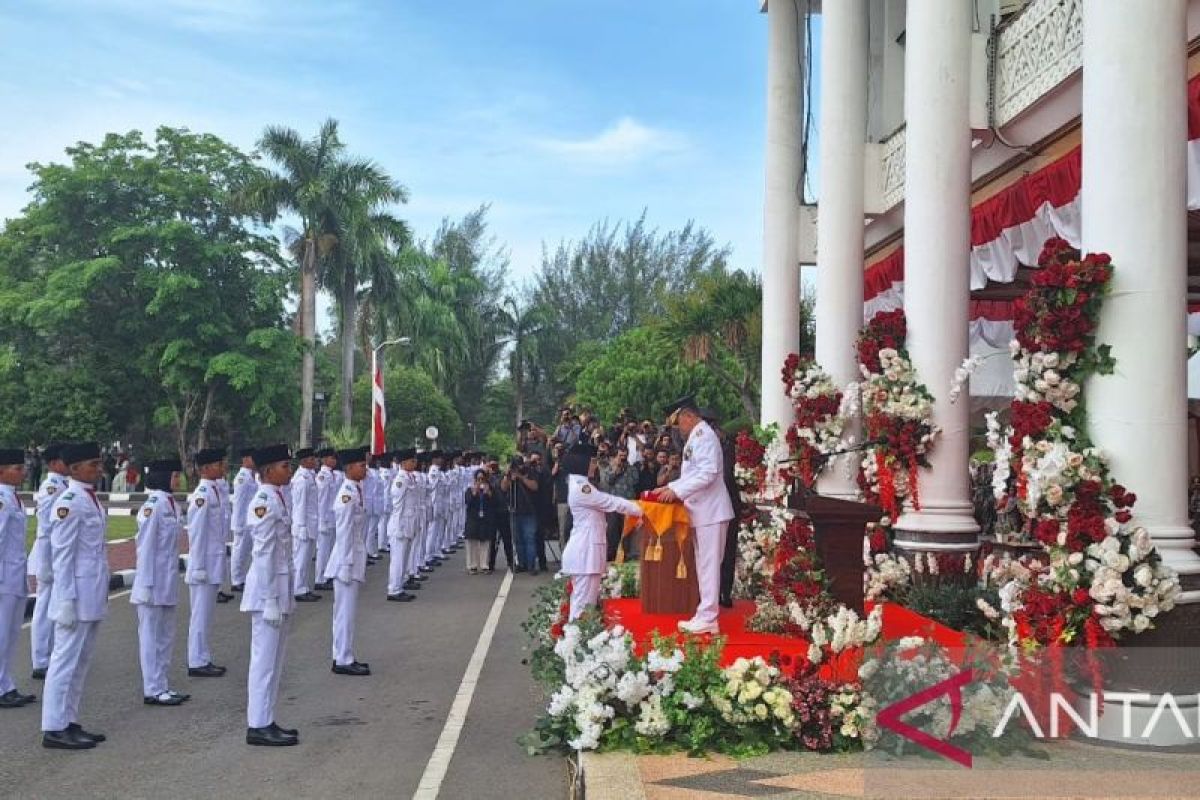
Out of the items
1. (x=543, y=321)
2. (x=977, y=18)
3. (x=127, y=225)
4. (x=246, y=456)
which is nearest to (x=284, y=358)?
(x=127, y=225)

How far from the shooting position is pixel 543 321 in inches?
2638

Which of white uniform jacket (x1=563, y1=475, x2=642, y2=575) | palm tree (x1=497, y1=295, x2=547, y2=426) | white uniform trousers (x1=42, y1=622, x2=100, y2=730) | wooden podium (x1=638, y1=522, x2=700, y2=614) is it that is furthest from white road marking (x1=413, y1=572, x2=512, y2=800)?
palm tree (x1=497, y1=295, x2=547, y2=426)

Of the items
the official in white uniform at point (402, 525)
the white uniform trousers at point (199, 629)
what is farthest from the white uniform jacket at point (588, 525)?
the official in white uniform at point (402, 525)

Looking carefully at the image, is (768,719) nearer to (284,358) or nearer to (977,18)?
(977,18)

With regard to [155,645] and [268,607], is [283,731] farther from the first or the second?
[155,645]

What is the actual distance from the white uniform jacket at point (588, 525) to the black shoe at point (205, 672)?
3.18 metres

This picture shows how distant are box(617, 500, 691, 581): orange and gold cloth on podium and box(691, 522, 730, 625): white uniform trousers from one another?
8.5 inches

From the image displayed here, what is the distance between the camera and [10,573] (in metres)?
9.49

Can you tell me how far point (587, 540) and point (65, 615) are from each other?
4218 mm

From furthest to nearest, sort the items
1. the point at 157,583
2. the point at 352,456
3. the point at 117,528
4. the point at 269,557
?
the point at 117,528 → the point at 352,456 → the point at 157,583 → the point at 269,557

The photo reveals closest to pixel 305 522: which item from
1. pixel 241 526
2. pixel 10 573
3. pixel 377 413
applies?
pixel 241 526

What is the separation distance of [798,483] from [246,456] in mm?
7020

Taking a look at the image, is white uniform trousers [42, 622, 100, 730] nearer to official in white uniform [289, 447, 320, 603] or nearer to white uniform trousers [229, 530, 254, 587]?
official in white uniform [289, 447, 320, 603]

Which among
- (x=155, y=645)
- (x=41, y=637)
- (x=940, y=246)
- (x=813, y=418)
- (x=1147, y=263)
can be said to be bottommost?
(x=41, y=637)
